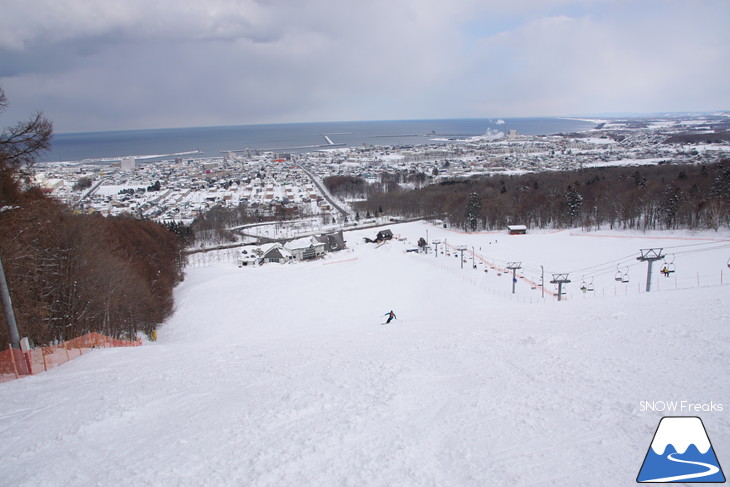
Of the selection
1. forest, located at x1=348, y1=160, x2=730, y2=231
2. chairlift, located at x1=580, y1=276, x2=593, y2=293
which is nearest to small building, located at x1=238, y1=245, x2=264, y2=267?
forest, located at x1=348, y1=160, x2=730, y2=231

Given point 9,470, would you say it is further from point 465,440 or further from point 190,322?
point 190,322

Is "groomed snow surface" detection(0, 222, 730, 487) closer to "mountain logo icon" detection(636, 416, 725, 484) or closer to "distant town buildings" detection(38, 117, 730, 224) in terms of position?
"mountain logo icon" detection(636, 416, 725, 484)

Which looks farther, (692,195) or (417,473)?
(692,195)

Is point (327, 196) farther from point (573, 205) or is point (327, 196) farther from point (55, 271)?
point (55, 271)

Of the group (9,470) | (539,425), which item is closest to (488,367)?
(539,425)

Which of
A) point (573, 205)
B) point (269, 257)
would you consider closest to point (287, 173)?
point (269, 257)

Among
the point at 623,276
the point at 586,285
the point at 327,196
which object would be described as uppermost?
the point at 623,276
